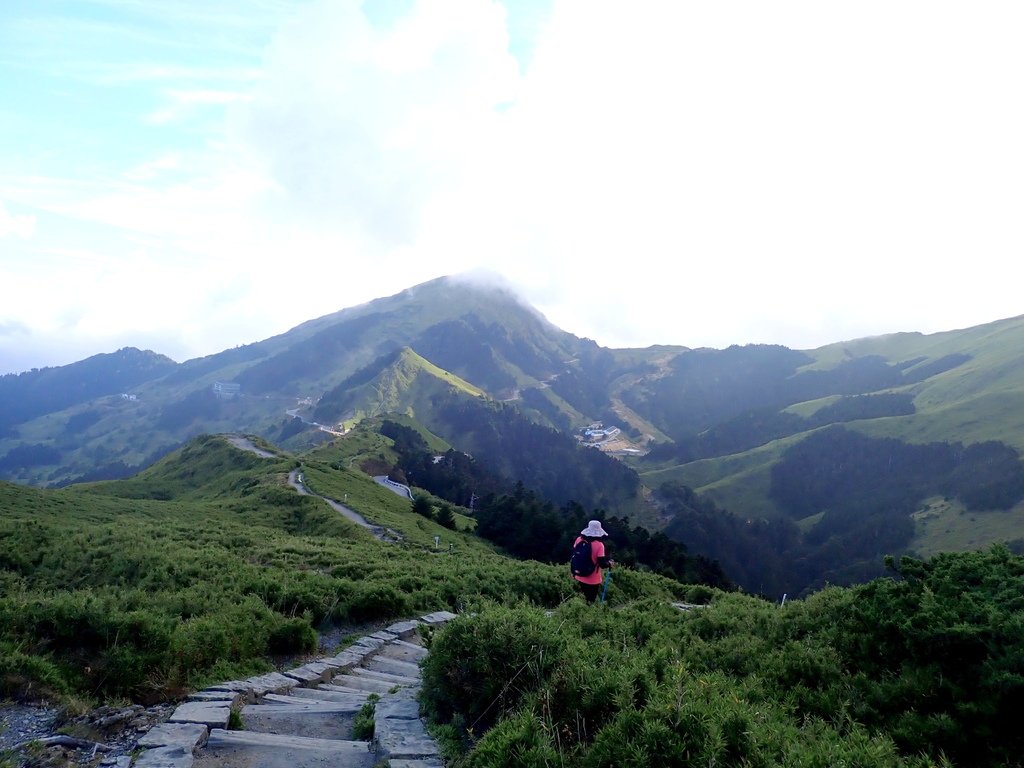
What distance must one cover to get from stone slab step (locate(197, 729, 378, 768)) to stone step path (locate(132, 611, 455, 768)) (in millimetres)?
11

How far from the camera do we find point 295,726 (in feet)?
26.6

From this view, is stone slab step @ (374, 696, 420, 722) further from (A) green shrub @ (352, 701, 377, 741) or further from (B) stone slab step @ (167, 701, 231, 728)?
(B) stone slab step @ (167, 701, 231, 728)

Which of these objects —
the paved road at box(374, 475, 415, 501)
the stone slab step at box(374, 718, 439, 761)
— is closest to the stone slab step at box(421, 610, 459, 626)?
the stone slab step at box(374, 718, 439, 761)

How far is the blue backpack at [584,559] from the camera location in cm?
1343

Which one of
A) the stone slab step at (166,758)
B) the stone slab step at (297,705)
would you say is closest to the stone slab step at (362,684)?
the stone slab step at (297,705)

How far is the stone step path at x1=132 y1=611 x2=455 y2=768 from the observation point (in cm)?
685

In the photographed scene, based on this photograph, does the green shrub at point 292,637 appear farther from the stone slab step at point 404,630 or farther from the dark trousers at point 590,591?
the dark trousers at point 590,591

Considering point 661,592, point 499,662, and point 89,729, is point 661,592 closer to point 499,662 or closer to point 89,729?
point 499,662

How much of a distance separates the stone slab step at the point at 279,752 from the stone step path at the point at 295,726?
1 cm

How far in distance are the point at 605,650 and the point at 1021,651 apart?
4801mm

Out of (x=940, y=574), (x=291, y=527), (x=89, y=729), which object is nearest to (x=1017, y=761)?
(x=940, y=574)

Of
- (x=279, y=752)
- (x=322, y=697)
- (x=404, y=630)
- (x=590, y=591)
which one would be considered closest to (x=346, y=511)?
(x=404, y=630)

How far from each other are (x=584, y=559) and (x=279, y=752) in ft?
25.5

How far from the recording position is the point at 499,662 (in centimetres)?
782
